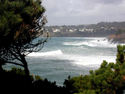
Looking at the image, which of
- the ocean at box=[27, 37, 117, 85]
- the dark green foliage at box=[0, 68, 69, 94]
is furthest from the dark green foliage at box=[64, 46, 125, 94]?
the ocean at box=[27, 37, 117, 85]

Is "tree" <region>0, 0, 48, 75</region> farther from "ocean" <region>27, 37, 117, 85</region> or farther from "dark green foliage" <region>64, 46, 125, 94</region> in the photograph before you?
"dark green foliage" <region>64, 46, 125, 94</region>

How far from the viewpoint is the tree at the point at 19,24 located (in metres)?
7.14

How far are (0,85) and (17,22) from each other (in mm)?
3590

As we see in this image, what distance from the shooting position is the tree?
7.14 m

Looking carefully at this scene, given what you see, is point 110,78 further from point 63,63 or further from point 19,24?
point 63,63

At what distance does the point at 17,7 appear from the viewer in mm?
7703

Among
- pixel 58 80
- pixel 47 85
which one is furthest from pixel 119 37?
pixel 47 85

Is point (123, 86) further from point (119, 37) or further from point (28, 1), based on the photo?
point (119, 37)

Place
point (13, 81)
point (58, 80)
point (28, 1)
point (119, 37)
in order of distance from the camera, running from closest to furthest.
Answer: point (28, 1) → point (13, 81) → point (58, 80) → point (119, 37)

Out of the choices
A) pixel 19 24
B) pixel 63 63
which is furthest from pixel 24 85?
pixel 63 63

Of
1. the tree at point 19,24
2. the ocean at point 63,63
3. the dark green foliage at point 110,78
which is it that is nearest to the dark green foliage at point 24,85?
the tree at point 19,24

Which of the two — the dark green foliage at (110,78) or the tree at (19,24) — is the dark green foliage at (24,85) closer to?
the tree at (19,24)

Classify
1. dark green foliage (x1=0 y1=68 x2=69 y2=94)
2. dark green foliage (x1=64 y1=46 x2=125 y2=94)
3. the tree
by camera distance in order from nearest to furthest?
1. the tree
2. dark green foliage (x1=64 y1=46 x2=125 y2=94)
3. dark green foliage (x1=0 y1=68 x2=69 y2=94)

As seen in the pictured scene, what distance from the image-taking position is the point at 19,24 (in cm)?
792
